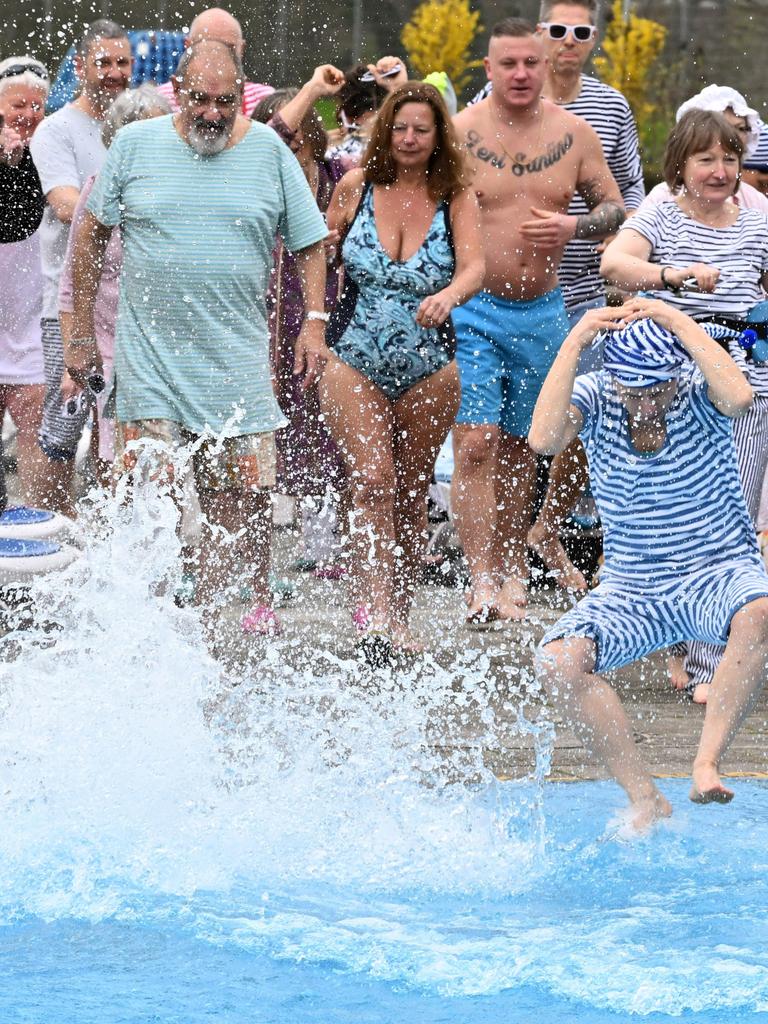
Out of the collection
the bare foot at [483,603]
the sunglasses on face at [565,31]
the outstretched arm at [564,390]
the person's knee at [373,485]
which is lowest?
the bare foot at [483,603]

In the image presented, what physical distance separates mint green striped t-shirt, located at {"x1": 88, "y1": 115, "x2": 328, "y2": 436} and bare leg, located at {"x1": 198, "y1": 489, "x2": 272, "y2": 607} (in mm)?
261

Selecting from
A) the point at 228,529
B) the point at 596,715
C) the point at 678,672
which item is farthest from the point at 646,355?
Answer: the point at 228,529

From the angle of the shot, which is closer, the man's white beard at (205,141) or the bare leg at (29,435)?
the man's white beard at (205,141)

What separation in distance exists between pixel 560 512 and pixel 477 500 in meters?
0.95

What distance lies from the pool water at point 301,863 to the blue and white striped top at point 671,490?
656 mm

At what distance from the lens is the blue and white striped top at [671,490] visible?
4996mm

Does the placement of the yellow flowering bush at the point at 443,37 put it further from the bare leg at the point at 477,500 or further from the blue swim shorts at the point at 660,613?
the blue swim shorts at the point at 660,613

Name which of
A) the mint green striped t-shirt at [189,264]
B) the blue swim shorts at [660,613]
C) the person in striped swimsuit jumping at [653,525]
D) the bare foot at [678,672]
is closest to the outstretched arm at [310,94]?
the mint green striped t-shirt at [189,264]

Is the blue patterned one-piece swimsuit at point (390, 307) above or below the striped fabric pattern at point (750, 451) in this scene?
above

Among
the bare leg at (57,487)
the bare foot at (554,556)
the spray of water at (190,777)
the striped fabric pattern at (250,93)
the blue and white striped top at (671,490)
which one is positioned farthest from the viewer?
the striped fabric pattern at (250,93)

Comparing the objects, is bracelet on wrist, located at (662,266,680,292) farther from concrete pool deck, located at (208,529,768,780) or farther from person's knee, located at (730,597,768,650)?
person's knee, located at (730,597,768,650)

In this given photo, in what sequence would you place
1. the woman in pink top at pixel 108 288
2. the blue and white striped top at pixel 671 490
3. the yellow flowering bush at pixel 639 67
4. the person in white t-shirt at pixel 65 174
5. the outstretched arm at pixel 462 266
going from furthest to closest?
the yellow flowering bush at pixel 639 67 < the person in white t-shirt at pixel 65 174 < the woman in pink top at pixel 108 288 < the outstretched arm at pixel 462 266 < the blue and white striped top at pixel 671 490

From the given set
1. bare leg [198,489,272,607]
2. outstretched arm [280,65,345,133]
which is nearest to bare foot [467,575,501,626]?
bare leg [198,489,272,607]

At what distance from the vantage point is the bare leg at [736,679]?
4758 mm
